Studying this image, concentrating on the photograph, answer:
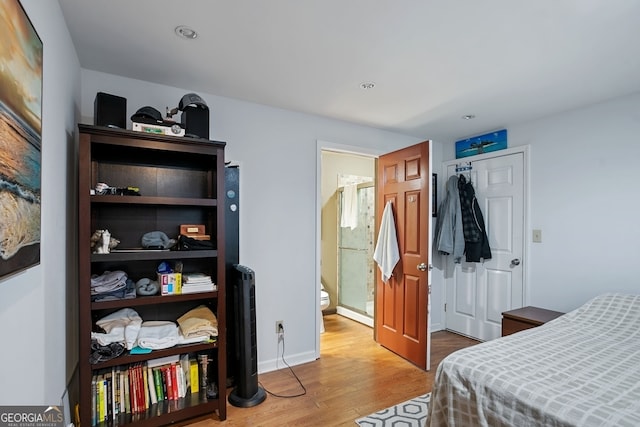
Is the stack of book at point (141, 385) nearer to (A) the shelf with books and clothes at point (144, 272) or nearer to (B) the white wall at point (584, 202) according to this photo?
(A) the shelf with books and clothes at point (144, 272)

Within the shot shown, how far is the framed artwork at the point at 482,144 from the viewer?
329 cm

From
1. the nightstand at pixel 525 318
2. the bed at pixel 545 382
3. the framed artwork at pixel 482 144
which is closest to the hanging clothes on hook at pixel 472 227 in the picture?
the framed artwork at pixel 482 144

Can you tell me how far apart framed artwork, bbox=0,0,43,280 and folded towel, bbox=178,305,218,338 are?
1.06 metres

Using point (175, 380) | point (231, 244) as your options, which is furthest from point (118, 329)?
point (231, 244)

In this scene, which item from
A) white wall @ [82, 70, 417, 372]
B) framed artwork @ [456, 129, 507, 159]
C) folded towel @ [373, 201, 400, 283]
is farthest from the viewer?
framed artwork @ [456, 129, 507, 159]

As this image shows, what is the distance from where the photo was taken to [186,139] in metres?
1.94

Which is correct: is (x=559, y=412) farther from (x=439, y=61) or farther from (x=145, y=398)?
(x=145, y=398)

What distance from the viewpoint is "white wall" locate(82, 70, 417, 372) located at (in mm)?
2637

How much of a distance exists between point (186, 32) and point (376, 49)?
1064 millimetres

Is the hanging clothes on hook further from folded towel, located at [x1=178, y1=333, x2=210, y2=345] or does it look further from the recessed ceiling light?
the recessed ceiling light

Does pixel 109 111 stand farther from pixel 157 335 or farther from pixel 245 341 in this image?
pixel 245 341

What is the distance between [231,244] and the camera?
2.46m

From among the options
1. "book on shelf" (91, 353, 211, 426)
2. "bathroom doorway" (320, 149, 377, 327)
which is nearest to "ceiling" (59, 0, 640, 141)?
"bathroom doorway" (320, 149, 377, 327)

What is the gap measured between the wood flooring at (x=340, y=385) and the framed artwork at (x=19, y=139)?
5.36ft
